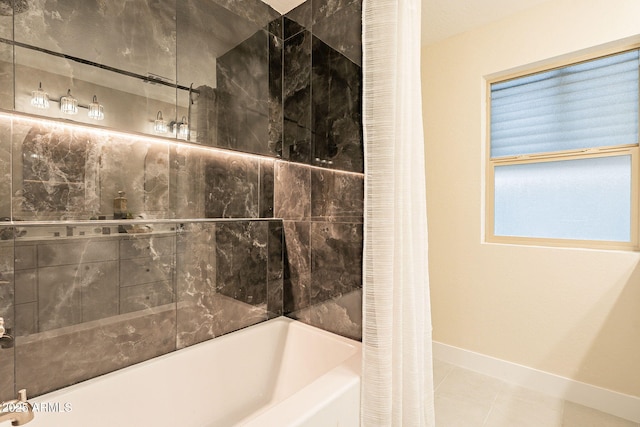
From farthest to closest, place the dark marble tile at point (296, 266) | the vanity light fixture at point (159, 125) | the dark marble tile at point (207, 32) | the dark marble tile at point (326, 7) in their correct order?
the dark marble tile at point (296, 266)
the dark marble tile at point (326, 7)
the dark marble tile at point (207, 32)
the vanity light fixture at point (159, 125)

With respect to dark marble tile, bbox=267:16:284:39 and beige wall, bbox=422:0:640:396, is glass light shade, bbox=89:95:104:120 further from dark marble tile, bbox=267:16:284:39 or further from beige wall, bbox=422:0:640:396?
beige wall, bbox=422:0:640:396

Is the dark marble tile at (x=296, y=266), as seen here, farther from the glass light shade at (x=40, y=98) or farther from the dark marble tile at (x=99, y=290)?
the glass light shade at (x=40, y=98)

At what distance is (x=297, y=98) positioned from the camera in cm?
197

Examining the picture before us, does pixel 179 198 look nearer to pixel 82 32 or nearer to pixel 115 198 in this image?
pixel 115 198

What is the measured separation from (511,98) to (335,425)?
259cm

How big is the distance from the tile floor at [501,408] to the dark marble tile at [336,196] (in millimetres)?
1390

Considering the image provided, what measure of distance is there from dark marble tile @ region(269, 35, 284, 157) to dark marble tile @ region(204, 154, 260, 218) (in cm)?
19

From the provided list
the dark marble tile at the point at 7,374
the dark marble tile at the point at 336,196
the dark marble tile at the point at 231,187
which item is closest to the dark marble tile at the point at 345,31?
the dark marble tile at the point at 336,196

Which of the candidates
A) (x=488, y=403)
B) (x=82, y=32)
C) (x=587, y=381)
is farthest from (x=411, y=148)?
(x=587, y=381)

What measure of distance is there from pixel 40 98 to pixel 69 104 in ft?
0.29

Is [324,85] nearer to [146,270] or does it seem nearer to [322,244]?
[322,244]

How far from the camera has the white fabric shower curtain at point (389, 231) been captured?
118 cm

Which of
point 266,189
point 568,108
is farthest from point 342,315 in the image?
point 568,108

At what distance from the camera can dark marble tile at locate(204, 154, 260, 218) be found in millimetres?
1723
